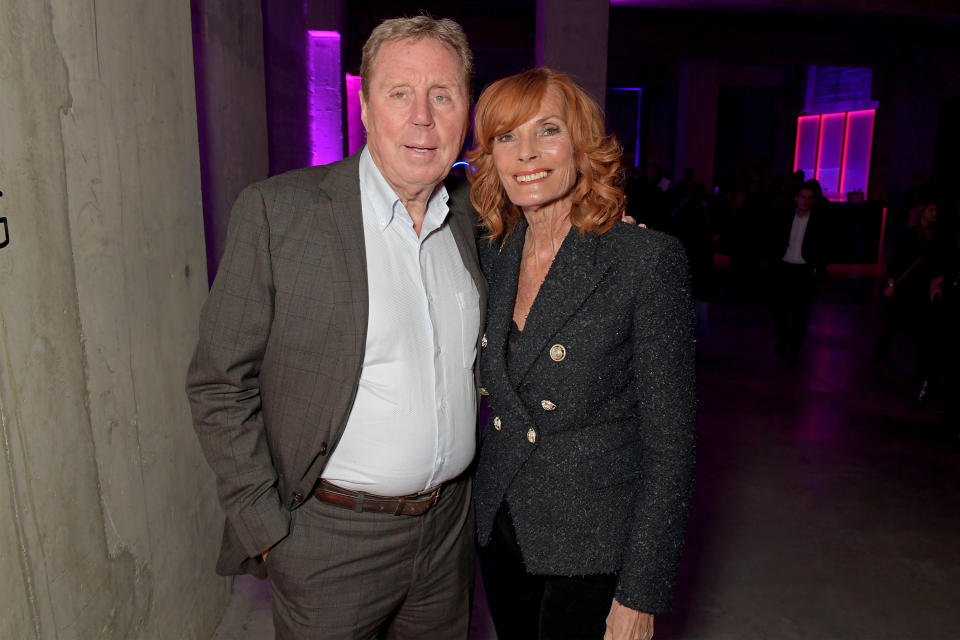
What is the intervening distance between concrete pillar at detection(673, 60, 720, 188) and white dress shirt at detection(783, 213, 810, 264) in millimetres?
10661

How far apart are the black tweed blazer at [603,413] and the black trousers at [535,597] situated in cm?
6

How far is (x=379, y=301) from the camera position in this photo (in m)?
1.75

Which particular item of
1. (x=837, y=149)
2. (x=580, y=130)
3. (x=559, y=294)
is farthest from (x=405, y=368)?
(x=837, y=149)

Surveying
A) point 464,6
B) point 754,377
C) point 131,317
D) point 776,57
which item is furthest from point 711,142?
point 131,317

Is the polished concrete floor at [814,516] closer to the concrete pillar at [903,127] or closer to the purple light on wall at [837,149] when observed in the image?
the concrete pillar at [903,127]

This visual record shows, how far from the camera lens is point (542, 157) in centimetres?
188

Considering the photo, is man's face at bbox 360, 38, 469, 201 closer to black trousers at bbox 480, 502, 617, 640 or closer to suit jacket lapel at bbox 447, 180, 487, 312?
suit jacket lapel at bbox 447, 180, 487, 312

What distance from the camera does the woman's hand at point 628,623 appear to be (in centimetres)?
174

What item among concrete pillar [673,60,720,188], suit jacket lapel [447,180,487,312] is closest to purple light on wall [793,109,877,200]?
concrete pillar [673,60,720,188]

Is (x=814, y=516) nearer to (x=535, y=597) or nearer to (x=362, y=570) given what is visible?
(x=535, y=597)

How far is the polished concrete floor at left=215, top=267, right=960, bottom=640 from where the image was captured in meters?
3.27

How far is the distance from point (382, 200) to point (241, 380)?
1.87 ft

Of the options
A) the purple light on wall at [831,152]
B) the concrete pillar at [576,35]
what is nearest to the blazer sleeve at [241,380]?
the concrete pillar at [576,35]

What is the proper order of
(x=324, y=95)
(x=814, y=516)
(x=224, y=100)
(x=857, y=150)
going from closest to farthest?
(x=224, y=100) → (x=814, y=516) → (x=324, y=95) → (x=857, y=150)
